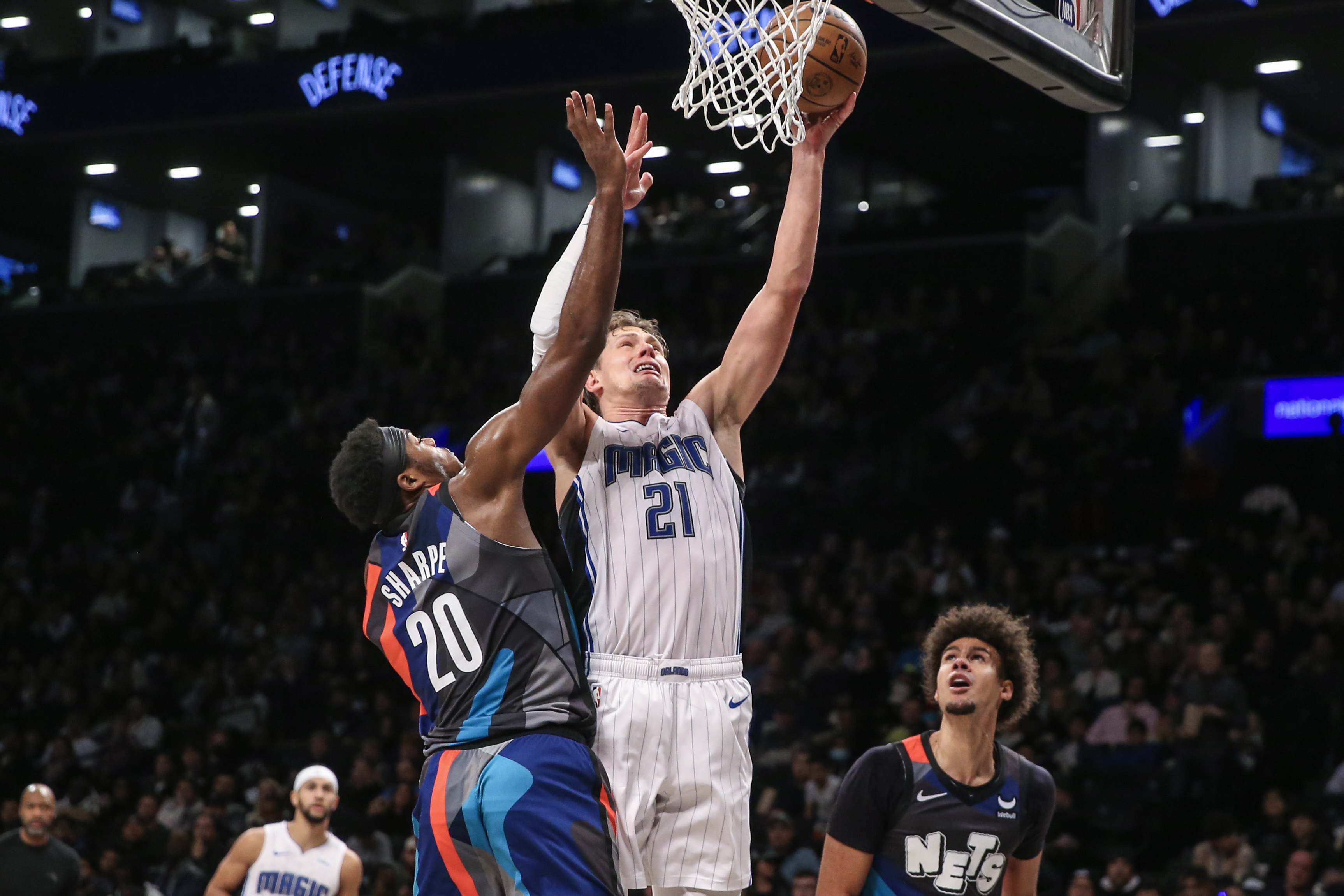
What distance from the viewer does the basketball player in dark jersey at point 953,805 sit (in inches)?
188

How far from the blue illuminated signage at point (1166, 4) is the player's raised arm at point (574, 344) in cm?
1481

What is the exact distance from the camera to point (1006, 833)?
192 inches

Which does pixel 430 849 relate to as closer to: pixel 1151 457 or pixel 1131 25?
pixel 1131 25

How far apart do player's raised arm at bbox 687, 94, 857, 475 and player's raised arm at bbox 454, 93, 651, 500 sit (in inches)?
31.3

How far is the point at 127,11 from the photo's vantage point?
2809cm

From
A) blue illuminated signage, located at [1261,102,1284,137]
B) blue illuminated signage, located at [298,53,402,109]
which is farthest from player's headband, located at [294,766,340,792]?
blue illuminated signage, located at [1261,102,1284,137]

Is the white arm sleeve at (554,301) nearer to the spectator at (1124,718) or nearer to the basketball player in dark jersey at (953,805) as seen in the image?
the basketball player in dark jersey at (953,805)

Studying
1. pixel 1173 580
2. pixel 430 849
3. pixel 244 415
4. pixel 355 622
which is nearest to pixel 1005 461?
pixel 1173 580

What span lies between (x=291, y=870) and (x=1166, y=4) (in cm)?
1340

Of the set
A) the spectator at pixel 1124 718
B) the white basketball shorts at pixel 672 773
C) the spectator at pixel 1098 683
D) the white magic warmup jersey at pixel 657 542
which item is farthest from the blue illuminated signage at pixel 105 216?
the white basketball shorts at pixel 672 773

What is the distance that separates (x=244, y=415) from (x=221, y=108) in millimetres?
5157

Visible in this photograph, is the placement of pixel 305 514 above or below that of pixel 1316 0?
below

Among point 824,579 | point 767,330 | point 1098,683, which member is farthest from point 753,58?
point 824,579

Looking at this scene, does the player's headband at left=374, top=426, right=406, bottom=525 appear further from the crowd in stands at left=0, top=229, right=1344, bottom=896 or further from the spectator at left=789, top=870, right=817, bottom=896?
the crowd in stands at left=0, top=229, right=1344, bottom=896
